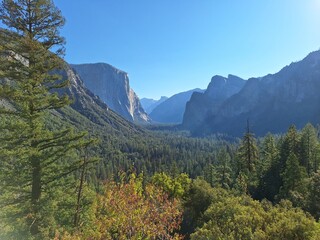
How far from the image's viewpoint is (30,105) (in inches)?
630

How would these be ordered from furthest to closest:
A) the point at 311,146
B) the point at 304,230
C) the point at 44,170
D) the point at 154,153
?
the point at 154,153
the point at 311,146
the point at 44,170
the point at 304,230

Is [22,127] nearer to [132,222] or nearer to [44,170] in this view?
[44,170]

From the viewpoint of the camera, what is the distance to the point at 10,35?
53.3 ft

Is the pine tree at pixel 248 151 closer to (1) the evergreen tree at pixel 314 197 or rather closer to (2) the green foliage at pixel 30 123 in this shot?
(1) the evergreen tree at pixel 314 197

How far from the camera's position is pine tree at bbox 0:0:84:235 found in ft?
49.6

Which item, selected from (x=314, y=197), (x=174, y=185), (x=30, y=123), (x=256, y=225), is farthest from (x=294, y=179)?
(x=30, y=123)

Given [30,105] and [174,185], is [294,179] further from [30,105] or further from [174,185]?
[30,105]

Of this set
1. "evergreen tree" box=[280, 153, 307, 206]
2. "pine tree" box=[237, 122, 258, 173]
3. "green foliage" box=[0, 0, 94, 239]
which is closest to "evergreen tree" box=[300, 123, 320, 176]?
"pine tree" box=[237, 122, 258, 173]

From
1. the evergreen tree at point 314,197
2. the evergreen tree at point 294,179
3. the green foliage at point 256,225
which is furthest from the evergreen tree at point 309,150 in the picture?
the green foliage at point 256,225

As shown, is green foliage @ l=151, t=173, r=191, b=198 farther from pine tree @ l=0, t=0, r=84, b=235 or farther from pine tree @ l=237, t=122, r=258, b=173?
pine tree @ l=0, t=0, r=84, b=235

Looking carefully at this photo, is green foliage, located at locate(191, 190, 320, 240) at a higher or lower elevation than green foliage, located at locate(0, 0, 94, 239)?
lower

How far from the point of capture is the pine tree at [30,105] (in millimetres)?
15125

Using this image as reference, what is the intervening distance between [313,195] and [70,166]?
25.5m

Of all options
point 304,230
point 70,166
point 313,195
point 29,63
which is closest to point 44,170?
point 70,166
